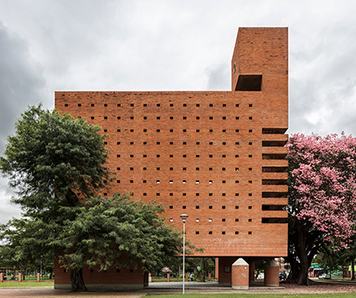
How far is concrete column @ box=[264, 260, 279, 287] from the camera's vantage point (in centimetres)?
3178

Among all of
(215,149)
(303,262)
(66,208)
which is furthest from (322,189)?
(66,208)

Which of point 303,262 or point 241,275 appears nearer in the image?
point 241,275

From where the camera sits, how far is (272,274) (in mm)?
32125

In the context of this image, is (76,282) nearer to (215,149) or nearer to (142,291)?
(142,291)

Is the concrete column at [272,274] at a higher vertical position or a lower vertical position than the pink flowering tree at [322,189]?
lower

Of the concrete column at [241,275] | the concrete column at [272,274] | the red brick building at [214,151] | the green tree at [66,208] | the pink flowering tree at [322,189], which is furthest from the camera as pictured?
the concrete column at [272,274]

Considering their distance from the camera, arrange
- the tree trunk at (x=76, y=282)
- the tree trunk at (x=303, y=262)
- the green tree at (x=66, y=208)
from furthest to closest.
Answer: the tree trunk at (x=303, y=262) < the tree trunk at (x=76, y=282) < the green tree at (x=66, y=208)

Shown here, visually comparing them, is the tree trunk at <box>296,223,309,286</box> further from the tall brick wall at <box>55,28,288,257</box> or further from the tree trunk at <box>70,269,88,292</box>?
the tree trunk at <box>70,269,88,292</box>

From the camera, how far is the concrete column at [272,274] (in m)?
31.8

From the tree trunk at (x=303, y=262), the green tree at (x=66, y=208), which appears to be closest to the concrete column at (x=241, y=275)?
the green tree at (x=66, y=208)

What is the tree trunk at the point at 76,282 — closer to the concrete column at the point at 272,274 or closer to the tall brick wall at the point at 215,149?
the tall brick wall at the point at 215,149

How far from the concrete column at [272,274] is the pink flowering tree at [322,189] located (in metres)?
3.85

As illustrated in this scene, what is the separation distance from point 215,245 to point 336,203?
11.2 metres

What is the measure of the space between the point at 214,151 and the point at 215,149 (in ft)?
0.64
